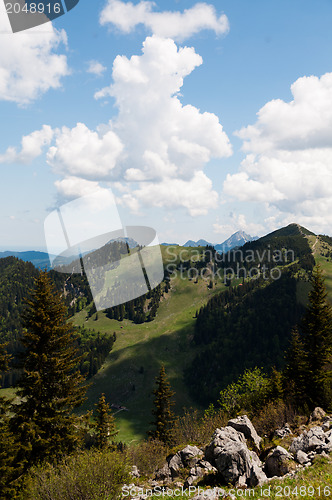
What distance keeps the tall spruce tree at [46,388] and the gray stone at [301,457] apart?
17.9 metres

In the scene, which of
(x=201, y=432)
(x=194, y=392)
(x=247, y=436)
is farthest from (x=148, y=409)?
(x=247, y=436)

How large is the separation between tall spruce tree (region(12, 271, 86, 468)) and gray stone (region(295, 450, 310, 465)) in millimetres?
17934

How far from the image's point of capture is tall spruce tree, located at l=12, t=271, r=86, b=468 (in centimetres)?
2292

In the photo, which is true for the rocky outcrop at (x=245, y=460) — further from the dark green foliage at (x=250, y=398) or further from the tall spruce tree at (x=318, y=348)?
the dark green foliage at (x=250, y=398)

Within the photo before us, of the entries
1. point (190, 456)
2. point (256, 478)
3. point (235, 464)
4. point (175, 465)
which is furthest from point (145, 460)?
point (256, 478)

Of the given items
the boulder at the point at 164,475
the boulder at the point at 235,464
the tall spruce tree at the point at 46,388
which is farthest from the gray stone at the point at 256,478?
the tall spruce tree at the point at 46,388

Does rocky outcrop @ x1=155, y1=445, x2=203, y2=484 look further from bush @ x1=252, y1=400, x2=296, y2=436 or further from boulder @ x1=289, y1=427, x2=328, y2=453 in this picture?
bush @ x1=252, y1=400, x2=296, y2=436

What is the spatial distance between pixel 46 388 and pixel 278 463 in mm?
19451

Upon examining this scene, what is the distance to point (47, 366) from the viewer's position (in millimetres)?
24609

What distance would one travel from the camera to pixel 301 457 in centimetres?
2012

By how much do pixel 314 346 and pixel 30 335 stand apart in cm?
3996

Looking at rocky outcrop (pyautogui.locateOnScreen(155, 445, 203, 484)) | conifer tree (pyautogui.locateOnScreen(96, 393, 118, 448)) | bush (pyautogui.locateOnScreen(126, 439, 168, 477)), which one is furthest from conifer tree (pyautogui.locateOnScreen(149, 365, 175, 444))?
rocky outcrop (pyautogui.locateOnScreen(155, 445, 203, 484))

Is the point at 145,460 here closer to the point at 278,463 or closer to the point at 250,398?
the point at 278,463

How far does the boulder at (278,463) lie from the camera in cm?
1940
